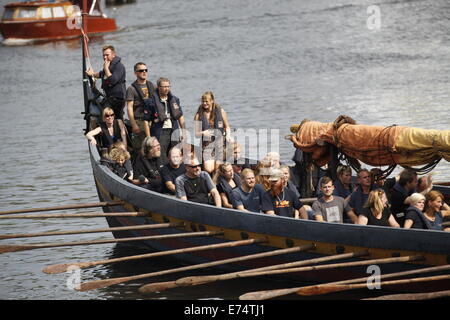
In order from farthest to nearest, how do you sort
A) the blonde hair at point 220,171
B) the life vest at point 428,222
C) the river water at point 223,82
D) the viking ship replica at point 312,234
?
the river water at point 223,82
the blonde hair at point 220,171
the life vest at point 428,222
the viking ship replica at point 312,234

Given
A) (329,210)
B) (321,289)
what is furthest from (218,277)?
(329,210)

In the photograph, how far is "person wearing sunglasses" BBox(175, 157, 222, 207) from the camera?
13766 millimetres

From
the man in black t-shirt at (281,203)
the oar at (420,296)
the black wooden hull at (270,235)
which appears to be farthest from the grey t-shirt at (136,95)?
the oar at (420,296)

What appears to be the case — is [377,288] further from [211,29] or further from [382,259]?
[211,29]

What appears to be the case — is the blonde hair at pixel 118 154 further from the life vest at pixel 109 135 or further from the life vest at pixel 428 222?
the life vest at pixel 428 222

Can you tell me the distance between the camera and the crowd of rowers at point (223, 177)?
1263cm

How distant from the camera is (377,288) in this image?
38.8ft

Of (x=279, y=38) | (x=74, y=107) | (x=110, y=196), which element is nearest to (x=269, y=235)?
(x=110, y=196)

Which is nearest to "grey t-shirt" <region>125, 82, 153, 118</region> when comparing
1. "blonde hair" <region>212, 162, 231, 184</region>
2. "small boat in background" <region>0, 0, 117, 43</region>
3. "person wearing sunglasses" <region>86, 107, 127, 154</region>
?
"person wearing sunglasses" <region>86, 107, 127, 154</region>

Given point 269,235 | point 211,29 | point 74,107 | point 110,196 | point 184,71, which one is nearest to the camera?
point 269,235

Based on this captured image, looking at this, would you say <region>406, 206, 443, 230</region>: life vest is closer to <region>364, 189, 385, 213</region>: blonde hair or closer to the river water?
<region>364, 189, 385, 213</region>: blonde hair

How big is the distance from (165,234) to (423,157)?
4218 millimetres

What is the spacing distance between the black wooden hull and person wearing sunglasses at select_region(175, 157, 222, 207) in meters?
0.20

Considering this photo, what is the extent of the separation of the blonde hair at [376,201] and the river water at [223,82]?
190cm
